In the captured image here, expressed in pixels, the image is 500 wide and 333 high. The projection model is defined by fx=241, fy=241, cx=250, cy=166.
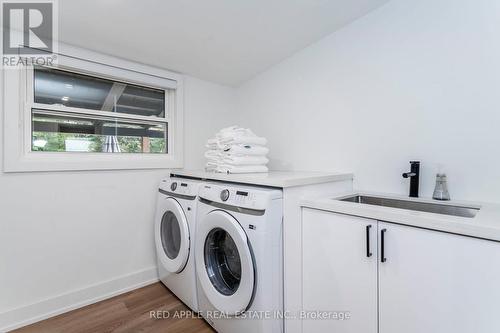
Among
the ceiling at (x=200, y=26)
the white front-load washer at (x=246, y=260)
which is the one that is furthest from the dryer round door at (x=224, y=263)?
the ceiling at (x=200, y=26)

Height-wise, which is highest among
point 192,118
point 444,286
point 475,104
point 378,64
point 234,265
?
point 378,64

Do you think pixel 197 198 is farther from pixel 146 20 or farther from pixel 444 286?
pixel 444 286

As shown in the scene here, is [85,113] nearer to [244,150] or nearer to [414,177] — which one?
[244,150]

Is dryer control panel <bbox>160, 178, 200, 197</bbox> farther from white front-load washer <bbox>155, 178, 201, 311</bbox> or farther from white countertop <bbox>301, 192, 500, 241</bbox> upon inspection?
white countertop <bbox>301, 192, 500, 241</bbox>

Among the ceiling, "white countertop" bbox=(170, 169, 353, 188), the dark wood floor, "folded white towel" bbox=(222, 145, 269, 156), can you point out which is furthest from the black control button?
the ceiling

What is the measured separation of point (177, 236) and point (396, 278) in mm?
1584

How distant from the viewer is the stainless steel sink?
48.5 inches

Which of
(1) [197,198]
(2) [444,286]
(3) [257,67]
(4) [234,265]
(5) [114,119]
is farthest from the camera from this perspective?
(3) [257,67]

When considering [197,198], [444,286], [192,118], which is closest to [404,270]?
[444,286]

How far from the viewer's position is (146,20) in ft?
5.24

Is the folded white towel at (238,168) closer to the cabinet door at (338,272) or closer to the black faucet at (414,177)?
the cabinet door at (338,272)

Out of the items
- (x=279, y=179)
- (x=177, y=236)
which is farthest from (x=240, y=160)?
(x=177, y=236)

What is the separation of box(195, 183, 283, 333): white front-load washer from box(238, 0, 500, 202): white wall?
0.88 meters

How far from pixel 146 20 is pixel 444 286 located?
2110 millimetres
